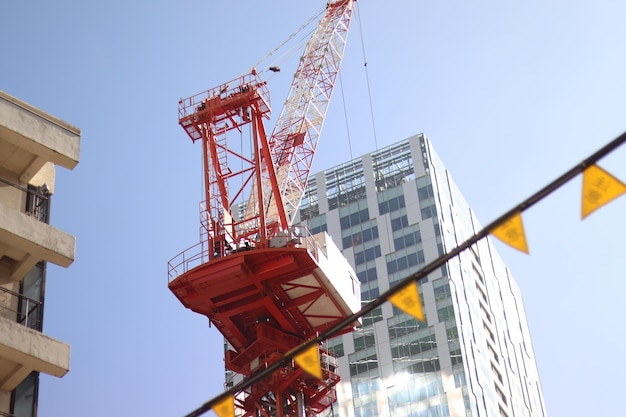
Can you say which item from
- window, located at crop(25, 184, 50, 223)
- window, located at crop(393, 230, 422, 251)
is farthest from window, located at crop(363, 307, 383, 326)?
window, located at crop(25, 184, 50, 223)

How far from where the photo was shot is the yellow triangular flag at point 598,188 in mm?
18375

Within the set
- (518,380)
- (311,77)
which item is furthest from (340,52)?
(518,380)

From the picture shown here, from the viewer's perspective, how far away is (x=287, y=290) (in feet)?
245

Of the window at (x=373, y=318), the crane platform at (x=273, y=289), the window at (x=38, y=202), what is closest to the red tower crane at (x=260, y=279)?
the crane platform at (x=273, y=289)

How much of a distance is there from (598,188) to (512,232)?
1639 millimetres

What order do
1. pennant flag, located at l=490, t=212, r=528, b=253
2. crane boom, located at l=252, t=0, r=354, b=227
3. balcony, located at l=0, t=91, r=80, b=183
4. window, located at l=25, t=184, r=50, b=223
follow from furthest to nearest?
crane boom, located at l=252, t=0, r=354, b=227 < window, located at l=25, t=184, r=50, b=223 < balcony, located at l=0, t=91, r=80, b=183 < pennant flag, located at l=490, t=212, r=528, b=253

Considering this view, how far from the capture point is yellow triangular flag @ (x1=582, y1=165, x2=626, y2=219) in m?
18.4

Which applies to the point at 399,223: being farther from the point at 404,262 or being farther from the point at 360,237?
the point at 404,262

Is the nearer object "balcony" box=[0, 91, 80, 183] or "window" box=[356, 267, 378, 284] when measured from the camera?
"balcony" box=[0, 91, 80, 183]

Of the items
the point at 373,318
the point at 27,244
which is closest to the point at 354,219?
the point at 373,318

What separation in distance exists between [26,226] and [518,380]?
13522cm

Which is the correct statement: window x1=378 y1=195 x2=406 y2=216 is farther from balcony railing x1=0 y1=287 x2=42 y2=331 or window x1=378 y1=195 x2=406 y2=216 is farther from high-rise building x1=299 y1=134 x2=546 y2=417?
balcony railing x1=0 y1=287 x2=42 y2=331

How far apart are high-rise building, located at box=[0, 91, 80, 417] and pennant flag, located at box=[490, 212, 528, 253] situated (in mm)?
18961

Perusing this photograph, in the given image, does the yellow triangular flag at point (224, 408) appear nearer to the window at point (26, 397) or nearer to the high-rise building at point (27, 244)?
the high-rise building at point (27, 244)
